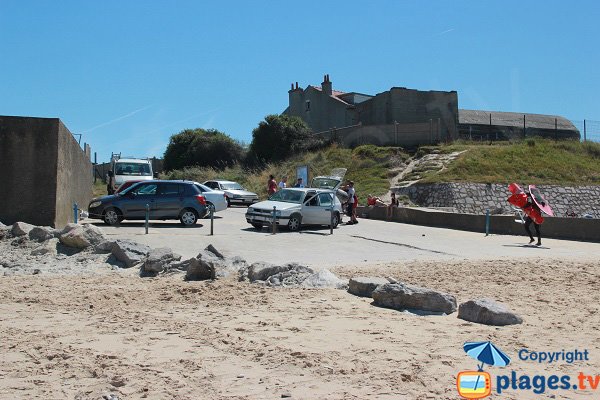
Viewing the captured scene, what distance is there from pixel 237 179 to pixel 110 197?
29154 mm

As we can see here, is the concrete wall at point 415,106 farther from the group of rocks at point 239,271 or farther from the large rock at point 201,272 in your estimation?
the large rock at point 201,272

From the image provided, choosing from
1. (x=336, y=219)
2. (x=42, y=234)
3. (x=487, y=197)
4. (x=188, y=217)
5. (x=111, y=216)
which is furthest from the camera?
(x=487, y=197)

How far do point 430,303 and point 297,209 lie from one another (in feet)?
45.6

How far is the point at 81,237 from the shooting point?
1397cm

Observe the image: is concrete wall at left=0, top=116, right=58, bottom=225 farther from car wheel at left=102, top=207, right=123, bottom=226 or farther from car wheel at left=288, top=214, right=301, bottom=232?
car wheel at left=288, top=214, right=301, bottom=232

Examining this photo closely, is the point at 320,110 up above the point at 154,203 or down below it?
above

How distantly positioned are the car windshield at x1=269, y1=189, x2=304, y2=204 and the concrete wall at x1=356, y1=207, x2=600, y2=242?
23.3ft

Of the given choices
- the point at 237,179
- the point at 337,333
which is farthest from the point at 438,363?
the point at 237,179

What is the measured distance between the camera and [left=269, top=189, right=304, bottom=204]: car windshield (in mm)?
23281

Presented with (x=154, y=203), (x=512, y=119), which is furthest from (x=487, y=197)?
(x=154, y=203)

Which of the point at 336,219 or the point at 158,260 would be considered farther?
the point at 336,219

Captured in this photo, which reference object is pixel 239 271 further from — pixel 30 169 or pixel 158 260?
pixel 30 169

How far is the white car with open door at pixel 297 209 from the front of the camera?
72.9ft

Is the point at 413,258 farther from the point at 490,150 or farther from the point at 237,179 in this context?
the point at 237,179
